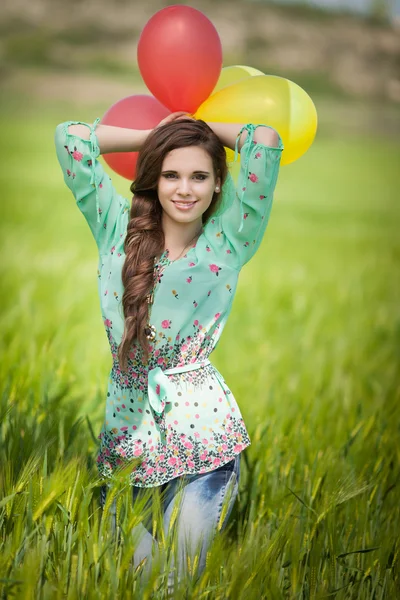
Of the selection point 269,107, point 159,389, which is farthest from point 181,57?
point 159,389

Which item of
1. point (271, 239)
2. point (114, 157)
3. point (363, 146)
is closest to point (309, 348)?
point (114, 157)

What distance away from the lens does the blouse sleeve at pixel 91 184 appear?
1.93m

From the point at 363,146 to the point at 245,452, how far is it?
11.9 metres

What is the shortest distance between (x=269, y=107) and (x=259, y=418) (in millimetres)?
1216

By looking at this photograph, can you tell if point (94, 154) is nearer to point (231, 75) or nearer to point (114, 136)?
point (114, 136)

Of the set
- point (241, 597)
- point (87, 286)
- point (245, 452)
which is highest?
point (87, 286)

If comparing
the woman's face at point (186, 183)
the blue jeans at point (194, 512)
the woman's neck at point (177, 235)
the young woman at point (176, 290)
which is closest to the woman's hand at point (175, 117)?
the young woman at point (176, 290)

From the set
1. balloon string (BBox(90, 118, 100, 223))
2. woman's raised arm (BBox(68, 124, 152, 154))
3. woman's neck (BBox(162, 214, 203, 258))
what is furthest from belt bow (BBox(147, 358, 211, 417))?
woman's raised arm (BBox(68, 124, 152, 154))

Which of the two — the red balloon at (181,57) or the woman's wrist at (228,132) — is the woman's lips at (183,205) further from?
the red balloon at (181,57)

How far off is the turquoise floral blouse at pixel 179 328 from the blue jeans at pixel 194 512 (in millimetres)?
31

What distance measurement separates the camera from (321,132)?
47.0 ft

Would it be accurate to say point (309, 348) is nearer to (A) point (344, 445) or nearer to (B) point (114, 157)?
(A) point (344, 445)

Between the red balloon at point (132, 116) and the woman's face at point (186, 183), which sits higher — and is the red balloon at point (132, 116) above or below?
above

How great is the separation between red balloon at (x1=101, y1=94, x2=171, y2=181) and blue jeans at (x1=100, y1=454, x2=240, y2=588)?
80cm
